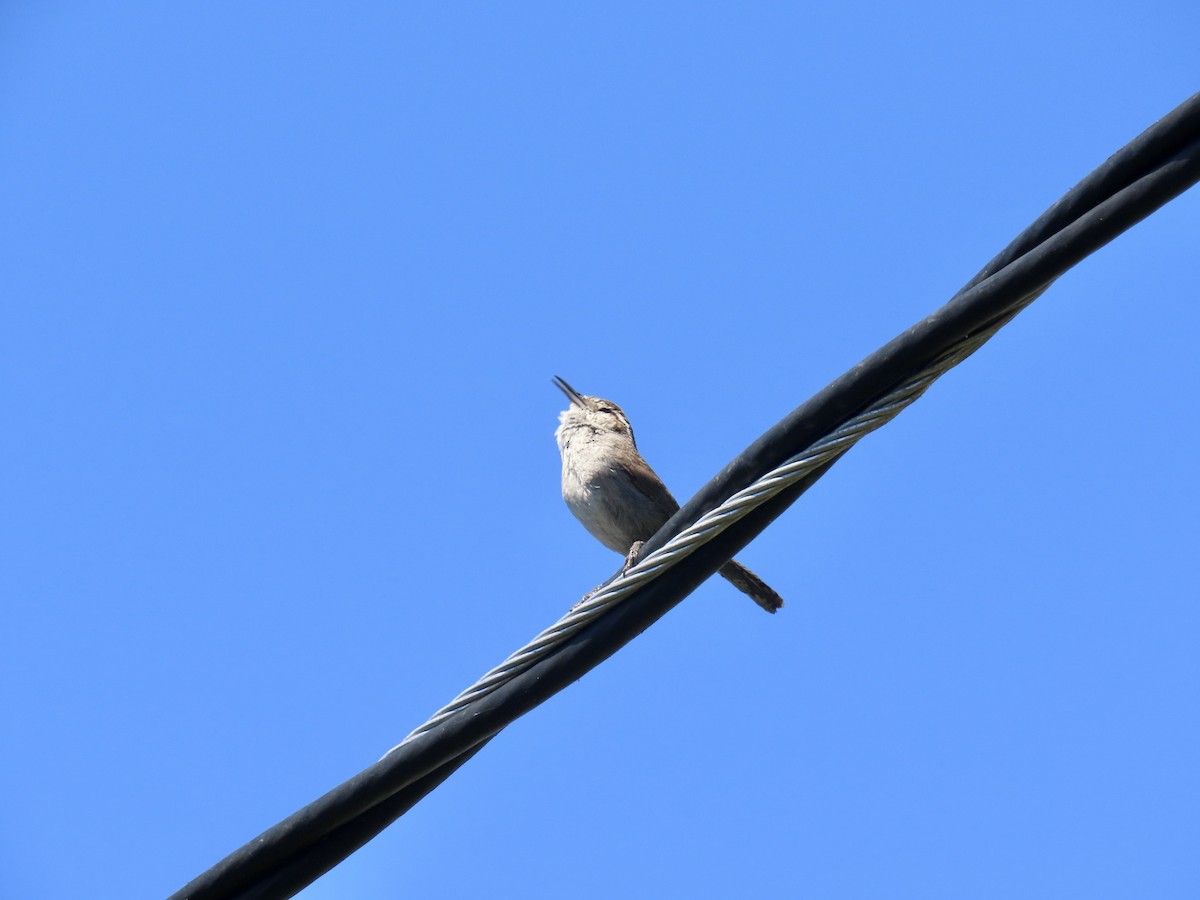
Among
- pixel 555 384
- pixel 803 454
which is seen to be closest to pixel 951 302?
pixel 803 454

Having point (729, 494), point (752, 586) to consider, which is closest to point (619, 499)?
point (752, 586)

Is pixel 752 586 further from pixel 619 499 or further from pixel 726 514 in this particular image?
pixel 726 514

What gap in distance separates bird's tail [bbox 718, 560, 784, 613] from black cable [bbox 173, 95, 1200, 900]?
4276 millimetres

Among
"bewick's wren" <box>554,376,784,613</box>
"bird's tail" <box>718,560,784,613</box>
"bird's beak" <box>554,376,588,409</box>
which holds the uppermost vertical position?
"bird's beak" <box>554,376,588,409</box>

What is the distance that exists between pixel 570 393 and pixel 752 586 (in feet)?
6.99

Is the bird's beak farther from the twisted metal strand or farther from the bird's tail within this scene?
the twisted metal strand

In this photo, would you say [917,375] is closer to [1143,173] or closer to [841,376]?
[841,376]

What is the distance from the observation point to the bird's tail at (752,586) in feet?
24.2

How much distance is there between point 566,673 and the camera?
3.00 metres

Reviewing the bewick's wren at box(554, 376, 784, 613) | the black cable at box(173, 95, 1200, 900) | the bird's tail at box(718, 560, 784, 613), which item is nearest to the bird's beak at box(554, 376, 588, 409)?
the bewick's wren at box(554, 376, 784, 613)

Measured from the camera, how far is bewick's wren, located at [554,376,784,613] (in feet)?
24.5

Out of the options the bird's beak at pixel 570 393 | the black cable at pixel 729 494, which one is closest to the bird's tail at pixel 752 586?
the bird's beak at pixel 570 393

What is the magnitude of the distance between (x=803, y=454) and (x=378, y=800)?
1.37m

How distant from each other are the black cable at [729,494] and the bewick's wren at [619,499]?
4.27 m
